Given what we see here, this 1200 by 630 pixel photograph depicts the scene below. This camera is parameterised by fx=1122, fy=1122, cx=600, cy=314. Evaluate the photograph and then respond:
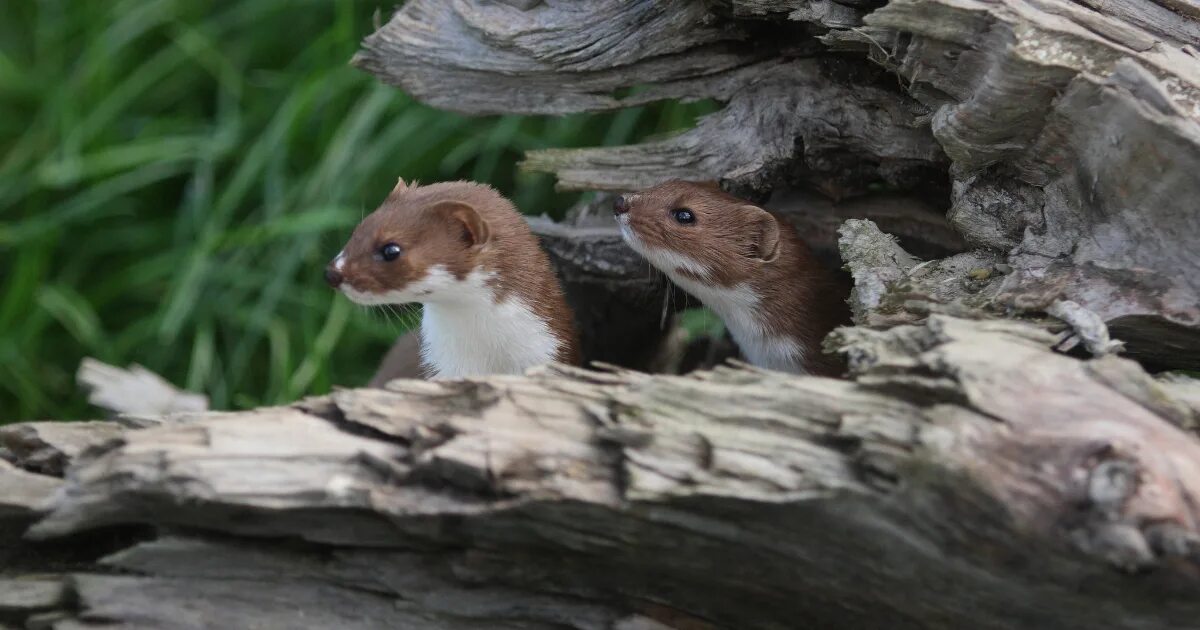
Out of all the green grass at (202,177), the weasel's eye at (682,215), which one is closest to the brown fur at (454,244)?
the weasel's eye at (682,215)

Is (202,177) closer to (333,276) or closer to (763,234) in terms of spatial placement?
(333,276)

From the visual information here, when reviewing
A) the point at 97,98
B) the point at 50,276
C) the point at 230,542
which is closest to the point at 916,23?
the point at 230,542

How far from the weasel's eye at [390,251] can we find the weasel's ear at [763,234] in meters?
1.09

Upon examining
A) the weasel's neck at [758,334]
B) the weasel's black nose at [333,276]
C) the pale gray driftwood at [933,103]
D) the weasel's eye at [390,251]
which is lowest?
the weasel's neck at [758,334]

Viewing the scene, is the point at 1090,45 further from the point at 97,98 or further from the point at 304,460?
the point at 97,98

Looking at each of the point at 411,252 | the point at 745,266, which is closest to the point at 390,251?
the point at 411,252

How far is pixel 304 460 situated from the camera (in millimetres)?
2277

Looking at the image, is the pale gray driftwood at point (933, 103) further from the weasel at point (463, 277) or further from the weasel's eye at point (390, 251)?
the weasel's eye at point (390, 251)

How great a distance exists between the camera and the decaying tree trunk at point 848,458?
2014 millimetres

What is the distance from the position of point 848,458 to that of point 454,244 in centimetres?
162

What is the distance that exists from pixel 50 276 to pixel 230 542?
3.55 meters

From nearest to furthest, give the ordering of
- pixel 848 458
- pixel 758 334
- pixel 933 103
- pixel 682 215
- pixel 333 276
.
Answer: pixel 848 458, pixel 933 103, pixel 333 276, pixel 682 215, pixel 758 334

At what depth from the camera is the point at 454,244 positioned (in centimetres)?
334

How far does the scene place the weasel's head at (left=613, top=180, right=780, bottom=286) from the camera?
3494 millimetres
